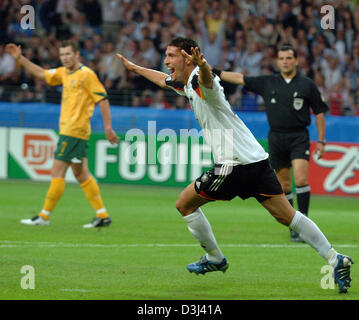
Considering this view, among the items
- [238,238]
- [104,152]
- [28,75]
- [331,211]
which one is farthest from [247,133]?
[28,75]

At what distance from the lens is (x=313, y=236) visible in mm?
7586

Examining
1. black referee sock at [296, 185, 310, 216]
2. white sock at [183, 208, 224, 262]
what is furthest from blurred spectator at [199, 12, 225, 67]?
white sock at [183, 208, 224, 262]

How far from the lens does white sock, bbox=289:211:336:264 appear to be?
24.8ft

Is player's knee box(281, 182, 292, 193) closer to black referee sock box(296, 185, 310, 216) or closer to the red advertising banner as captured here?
black referee sock box(296, 185, 310, 216)

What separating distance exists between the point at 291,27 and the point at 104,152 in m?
6.01

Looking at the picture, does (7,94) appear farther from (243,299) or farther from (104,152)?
(243,299)

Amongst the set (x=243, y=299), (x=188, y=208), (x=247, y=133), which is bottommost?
(x=243, y=299)

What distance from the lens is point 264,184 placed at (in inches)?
299

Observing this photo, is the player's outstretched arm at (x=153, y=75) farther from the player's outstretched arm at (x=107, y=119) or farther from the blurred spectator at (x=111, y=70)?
the blurred spectator at (x=111, y=70)

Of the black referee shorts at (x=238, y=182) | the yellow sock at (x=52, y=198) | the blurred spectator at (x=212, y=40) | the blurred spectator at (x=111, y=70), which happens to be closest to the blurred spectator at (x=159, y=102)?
the blurred spectator at (x=111, y=70)

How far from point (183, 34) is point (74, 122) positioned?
10.5m

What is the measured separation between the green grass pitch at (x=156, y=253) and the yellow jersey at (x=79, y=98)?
1382 mm
